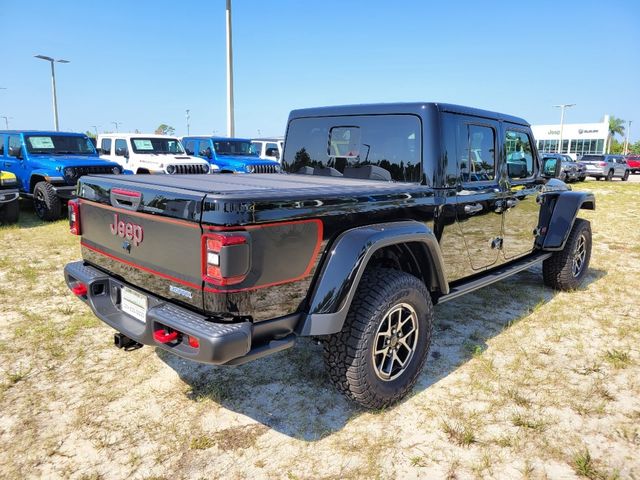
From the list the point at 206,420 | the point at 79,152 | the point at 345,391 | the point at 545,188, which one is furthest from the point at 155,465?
the point at 79,152

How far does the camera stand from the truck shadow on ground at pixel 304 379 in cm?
279

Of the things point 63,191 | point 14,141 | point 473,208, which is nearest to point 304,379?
point 473,208

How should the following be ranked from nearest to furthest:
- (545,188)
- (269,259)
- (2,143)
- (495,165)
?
(269,259) → (495,165) → (545,188) → (2,143)

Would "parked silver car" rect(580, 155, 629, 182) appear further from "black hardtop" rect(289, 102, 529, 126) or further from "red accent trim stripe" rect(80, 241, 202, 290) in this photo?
"red accent trim stripe" rect(80, 241, 202, 290)

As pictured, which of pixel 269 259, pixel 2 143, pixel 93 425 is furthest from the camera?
pixel 2 143

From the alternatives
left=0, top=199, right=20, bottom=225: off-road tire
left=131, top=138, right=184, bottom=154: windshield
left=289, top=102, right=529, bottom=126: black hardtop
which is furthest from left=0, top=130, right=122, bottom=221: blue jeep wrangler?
left=289, top=102, right=529, bottom=126: black hardtop

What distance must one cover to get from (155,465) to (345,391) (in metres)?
1.08

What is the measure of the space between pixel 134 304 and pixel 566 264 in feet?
14.6

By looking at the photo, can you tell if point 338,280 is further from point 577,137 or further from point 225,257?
point 577,137

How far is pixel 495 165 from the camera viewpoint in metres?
3.92

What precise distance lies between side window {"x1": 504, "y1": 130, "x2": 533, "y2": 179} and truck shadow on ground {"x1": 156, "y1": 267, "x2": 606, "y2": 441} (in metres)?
1.37

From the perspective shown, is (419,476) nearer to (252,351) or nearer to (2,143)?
(252,351)

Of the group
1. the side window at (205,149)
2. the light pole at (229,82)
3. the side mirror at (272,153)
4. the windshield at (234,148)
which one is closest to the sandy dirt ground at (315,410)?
the side window at (205,149)

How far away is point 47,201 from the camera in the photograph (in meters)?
8.89
